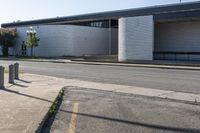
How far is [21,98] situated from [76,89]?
371 cm

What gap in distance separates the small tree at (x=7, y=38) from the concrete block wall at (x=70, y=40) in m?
5.30

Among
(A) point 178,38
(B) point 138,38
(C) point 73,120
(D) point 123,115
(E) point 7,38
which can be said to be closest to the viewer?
(C) point 73,120

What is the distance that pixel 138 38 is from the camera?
4703 cm

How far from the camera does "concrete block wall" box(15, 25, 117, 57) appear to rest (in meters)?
67.5

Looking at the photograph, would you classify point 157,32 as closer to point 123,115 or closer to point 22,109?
point 22,109

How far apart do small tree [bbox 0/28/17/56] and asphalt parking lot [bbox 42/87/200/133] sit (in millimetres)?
63218

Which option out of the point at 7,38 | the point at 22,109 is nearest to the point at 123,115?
the point at 22,109

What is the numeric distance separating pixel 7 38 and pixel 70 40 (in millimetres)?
14094

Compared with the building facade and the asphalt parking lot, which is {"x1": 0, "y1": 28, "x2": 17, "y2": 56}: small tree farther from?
the asphalt parking lot

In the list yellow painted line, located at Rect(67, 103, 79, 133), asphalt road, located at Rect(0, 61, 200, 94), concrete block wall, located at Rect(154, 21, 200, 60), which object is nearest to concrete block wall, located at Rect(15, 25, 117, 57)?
concrete block wall, located at Rect(154, 21, 200, 60)

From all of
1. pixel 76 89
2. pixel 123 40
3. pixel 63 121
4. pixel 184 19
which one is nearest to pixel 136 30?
pixel 123 40

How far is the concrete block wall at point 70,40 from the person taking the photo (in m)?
67.5

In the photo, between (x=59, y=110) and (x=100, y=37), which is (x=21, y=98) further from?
(x=100, y=37)

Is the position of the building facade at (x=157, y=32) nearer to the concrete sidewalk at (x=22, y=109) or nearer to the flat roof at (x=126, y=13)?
the flat roof at (x=126, y=13)
